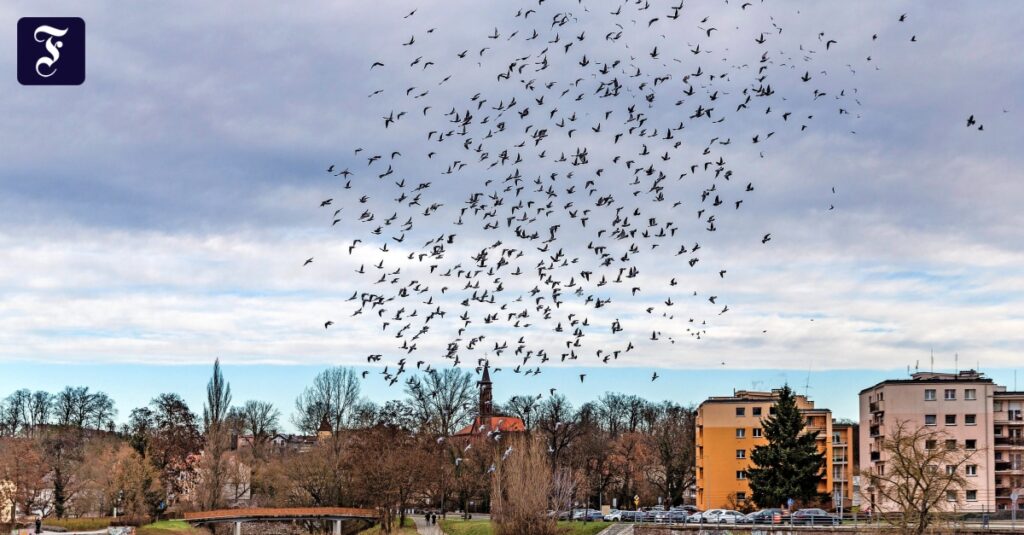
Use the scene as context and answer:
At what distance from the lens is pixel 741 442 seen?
89375 mm

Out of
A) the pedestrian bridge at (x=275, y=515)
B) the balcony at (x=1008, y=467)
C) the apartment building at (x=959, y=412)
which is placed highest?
the apartment building at (x=959, y=412)

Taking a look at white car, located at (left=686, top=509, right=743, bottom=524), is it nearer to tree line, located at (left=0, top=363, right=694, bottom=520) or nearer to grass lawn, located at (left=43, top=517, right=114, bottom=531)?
tree line, located at (left=0, top=363, right=694, bottom=520)

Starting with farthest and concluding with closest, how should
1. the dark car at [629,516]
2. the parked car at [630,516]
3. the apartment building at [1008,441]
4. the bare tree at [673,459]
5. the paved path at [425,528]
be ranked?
the bare tree at [673,459] → the apartment building at [1008,441] → the paved path at [425,528] → the dark car at [629,516] → the parked car at [630,516]

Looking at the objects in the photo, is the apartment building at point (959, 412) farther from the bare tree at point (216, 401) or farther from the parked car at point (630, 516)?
the bare tree at point (216, 401)

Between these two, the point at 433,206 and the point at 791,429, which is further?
the point at 791,429

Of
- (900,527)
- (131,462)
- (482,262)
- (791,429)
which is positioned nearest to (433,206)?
(482,262)

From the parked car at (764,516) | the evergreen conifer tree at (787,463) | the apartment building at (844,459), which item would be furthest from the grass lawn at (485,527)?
the apartment building at (844,459)

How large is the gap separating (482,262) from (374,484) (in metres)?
50.9

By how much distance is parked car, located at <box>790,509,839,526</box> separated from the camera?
62.5 meters

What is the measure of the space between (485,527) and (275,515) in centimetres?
1577

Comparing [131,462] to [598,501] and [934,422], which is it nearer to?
[598,501]

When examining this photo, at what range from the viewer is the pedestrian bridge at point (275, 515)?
77375 millimetres

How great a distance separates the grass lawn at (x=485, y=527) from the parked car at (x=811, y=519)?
13.1 metres

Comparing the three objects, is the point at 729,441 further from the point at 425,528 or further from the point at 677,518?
the point at 425,528
